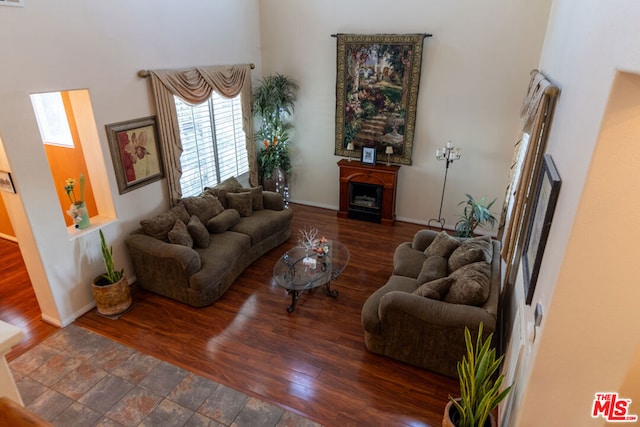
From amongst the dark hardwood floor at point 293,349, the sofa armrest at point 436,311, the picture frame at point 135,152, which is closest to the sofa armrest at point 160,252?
the dark hardwood floor at point 293,349

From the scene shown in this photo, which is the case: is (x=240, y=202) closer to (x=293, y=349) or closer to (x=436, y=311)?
(x=293, y=349)

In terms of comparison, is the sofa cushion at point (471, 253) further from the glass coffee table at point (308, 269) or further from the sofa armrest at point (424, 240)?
the glass coffee table at point (308, 269)

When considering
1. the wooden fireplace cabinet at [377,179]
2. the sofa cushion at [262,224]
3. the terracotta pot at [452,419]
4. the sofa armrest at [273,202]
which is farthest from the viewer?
the wooden fireplace cabinet at [377,179]

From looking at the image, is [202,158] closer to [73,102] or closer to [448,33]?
[73,102]

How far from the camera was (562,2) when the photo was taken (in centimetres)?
396


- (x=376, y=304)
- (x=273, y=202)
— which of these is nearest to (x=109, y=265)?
(x=273, y=202)

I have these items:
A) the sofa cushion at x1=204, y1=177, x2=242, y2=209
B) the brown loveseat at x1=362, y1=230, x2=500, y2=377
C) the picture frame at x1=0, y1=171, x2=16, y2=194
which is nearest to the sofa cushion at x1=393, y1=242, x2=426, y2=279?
the brown loveseat at x1=362, y1=230, x2=500, y2=377

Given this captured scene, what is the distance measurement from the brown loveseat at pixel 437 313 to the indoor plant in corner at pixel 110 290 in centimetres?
285

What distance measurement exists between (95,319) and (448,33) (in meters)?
6.13

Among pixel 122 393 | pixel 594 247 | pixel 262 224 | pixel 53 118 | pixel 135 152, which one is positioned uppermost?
pixel 53 118

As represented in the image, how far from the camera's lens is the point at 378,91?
636cm

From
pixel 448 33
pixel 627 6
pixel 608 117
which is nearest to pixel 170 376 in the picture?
pixel 608 117

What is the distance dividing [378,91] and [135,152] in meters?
3.86

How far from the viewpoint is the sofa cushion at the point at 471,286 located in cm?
350
